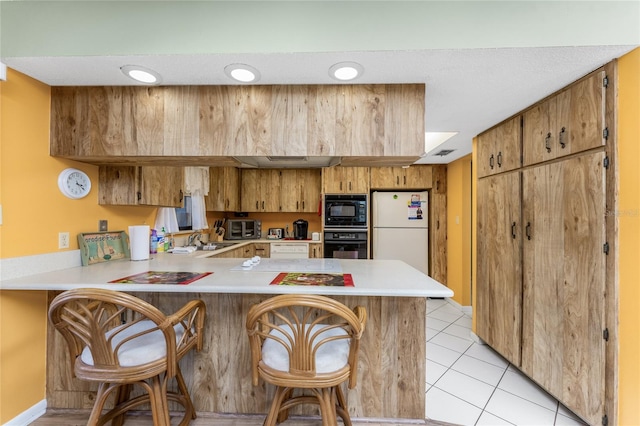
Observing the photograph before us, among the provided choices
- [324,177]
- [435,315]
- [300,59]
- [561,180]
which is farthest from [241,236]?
[561,180]

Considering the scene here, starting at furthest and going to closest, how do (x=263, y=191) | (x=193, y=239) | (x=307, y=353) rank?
(x=263, y=191)
(x=193, y=239)
(x=307, y=353)

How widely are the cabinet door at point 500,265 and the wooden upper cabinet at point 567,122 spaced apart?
1.03 ft

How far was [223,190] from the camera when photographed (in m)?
4.31

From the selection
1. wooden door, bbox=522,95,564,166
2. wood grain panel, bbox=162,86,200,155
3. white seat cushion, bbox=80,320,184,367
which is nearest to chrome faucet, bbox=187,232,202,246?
wood grain panel, bbox=162,86,200,155

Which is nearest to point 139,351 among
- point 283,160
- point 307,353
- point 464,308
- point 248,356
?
point 248,356

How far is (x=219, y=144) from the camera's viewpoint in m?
1.75

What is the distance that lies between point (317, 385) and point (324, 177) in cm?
334

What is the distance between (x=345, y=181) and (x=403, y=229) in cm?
115

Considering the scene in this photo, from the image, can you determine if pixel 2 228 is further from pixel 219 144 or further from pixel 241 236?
pixel 241 236

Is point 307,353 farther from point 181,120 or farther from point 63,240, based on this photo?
point 63,240

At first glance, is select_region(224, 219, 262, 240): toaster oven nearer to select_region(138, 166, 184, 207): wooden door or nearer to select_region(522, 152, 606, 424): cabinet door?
select_region(138, 166, 184, 207): wooden door

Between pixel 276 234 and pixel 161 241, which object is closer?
pixel 161 241

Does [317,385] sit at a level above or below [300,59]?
below

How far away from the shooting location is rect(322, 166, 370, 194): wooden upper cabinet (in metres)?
4.27
